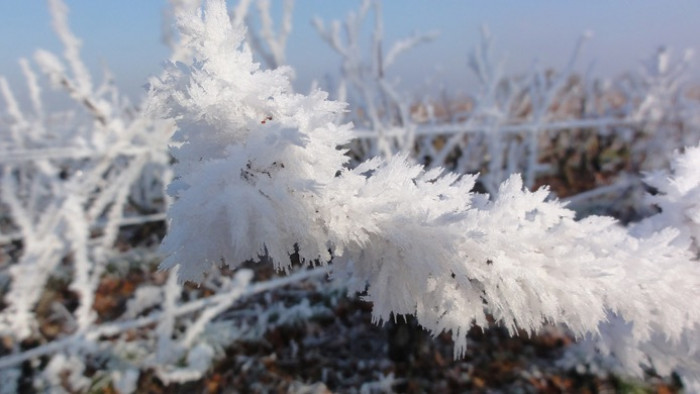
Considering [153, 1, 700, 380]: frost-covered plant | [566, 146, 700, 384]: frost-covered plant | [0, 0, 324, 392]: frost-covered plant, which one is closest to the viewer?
[153, 1, 700, 380]: frost-covered plant

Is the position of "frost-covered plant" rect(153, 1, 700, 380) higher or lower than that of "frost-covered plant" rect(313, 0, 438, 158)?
lower

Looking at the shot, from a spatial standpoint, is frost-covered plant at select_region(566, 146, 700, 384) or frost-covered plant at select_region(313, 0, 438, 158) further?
frost-covered plant at select_region(313, 0, 438, 158)

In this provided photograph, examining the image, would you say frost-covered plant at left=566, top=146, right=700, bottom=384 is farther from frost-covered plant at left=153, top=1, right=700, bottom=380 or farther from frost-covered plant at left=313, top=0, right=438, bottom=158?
frost-covered plant at left=313, top=0, right=438, bottom=158

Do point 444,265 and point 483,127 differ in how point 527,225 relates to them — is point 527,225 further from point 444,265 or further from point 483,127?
point 483,127

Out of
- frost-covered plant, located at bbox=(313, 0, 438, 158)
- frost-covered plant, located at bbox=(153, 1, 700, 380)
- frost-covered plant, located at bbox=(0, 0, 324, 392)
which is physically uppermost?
frost-covered plant, located at bbox=(313, 0, 438, 158)

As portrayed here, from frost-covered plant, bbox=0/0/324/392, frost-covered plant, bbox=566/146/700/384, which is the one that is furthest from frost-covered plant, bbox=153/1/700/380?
frost-covered plant, bbox=0/0/324/392

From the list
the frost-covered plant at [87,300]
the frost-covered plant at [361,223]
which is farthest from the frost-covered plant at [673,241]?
the frost-covered plant at [87,300]

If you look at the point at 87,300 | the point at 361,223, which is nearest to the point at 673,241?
the point at 361,223

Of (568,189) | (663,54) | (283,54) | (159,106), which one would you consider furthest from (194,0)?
(663,54)
